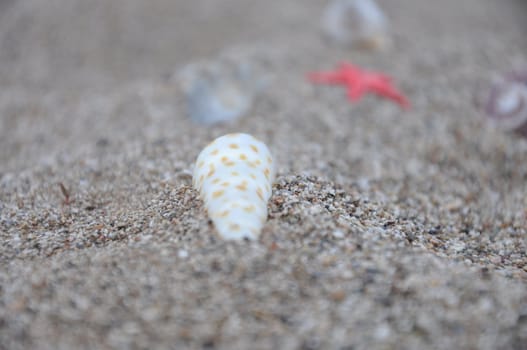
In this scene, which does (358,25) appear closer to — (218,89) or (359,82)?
(359,82)

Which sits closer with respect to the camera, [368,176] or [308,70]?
[368,176]

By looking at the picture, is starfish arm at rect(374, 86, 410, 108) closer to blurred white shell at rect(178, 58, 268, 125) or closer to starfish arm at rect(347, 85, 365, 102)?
starfish arm at rect(347, 85, 365, 102)

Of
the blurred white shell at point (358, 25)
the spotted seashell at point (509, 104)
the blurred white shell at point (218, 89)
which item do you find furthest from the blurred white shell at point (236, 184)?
the blurred white shell at point (358, 25)

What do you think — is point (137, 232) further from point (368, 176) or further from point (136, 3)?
point (136, 3)

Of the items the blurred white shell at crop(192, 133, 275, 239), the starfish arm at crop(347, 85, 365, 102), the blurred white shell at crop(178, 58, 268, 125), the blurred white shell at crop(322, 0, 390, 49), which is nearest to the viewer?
the blurred white shell at crop(192, 133, 275, 239)

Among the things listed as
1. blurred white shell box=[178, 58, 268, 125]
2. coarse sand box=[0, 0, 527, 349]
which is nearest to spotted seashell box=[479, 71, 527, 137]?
coarse sand box=[0, 0, 527, 349]

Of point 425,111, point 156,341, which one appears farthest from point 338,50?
point 156,341

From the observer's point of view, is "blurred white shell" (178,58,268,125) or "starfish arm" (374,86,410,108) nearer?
"blurred white shell" (178,58,268,125)
